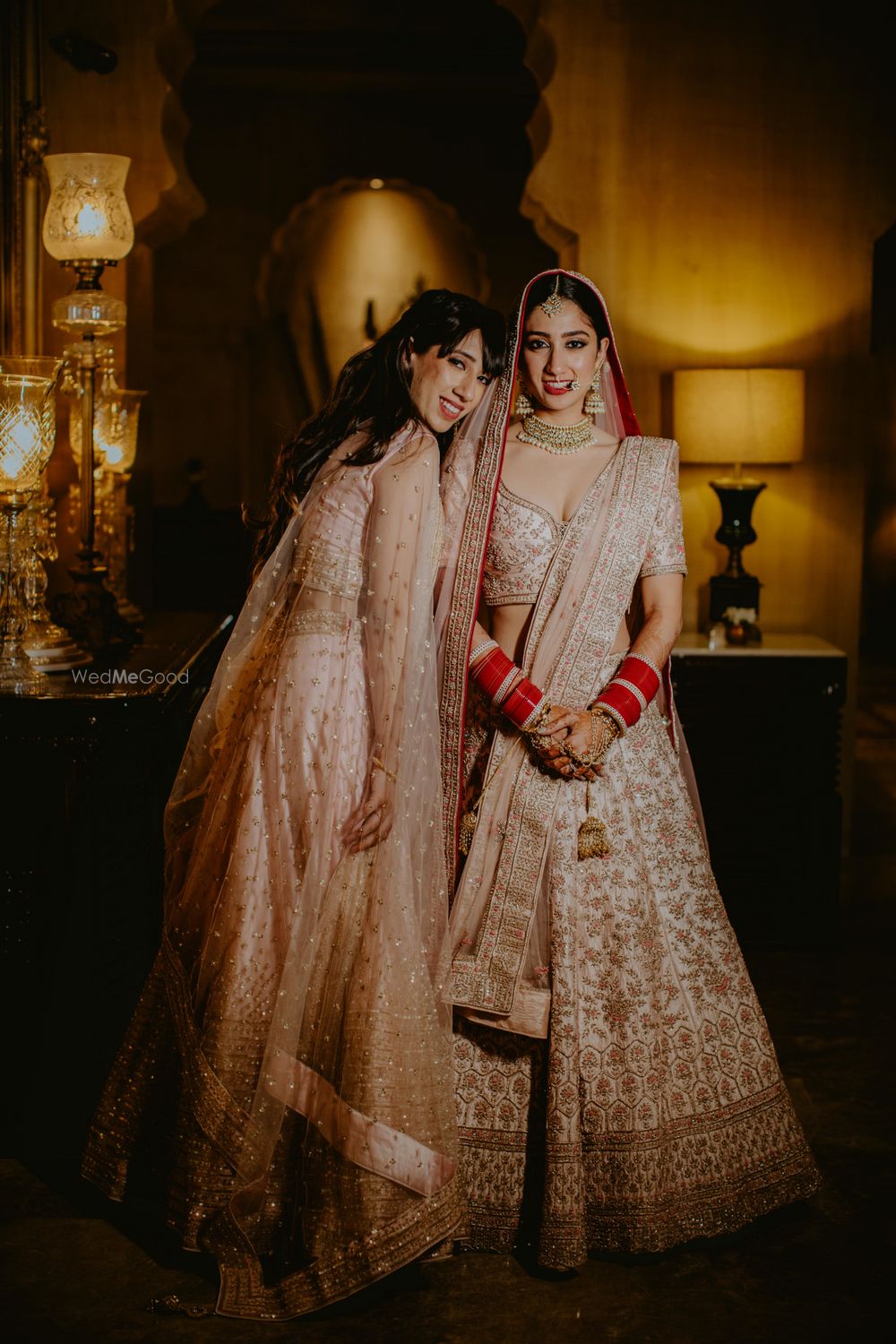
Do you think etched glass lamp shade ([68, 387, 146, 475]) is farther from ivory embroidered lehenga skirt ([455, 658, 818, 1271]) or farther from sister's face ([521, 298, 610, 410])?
ivory embroidered lehenga skirt ([455, 658, 818, 1271])

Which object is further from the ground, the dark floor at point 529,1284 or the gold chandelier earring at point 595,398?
the gold chandelier earring at point 595,398

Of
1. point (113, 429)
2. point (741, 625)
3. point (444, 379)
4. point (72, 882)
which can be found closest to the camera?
point (444, 379)

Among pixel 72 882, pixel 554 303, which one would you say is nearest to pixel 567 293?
pixel 554 303

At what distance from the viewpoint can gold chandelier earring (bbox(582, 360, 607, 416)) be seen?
2699mm

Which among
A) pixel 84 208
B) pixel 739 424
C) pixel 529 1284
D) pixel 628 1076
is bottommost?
pixel 529 1284

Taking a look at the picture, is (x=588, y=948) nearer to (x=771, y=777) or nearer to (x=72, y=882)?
(x=72, y=882)

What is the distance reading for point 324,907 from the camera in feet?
7.80

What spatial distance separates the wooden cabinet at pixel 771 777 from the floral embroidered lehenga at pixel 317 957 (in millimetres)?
1863

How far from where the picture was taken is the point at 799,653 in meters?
4.15

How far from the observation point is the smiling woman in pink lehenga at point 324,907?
2322mm

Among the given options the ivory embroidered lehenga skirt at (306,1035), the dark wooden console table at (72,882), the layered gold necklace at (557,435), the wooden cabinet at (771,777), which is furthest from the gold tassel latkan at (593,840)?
the wooden cabinet at (771,777)

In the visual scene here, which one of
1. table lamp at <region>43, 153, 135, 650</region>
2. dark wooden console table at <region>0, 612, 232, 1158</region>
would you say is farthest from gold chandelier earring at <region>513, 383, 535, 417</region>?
table lamp at <region>43, 153, 135, 650</region>

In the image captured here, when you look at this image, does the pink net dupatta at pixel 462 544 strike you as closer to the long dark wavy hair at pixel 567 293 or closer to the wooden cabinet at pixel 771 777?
the long dark wavy hair at pixel 567 293

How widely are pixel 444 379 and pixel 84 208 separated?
1.55 meters
